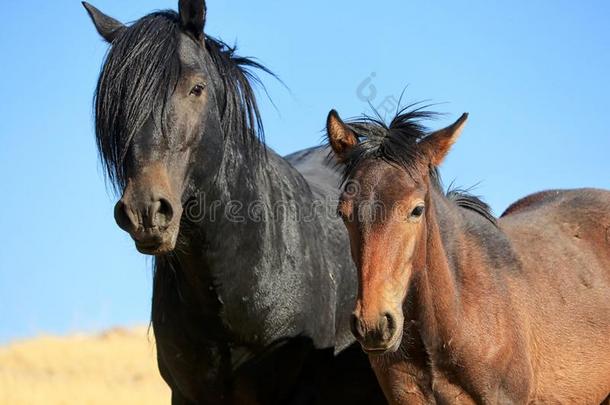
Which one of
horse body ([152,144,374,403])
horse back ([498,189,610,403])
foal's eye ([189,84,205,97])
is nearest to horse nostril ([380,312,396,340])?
horse body ([152,144,374,403])

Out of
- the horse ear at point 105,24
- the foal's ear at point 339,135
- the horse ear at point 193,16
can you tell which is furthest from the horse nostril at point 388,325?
the horse ear at point 105,24

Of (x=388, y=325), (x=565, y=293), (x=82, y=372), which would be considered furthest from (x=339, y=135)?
(x=82, y=372)

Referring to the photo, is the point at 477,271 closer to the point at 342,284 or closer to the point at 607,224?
the point at 342,284

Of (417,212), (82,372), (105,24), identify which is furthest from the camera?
(82,372)

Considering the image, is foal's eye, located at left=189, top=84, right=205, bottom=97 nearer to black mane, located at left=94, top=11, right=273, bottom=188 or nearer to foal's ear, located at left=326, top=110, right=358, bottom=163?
black mane, located at left=94, top=11, right=273, bottom=188

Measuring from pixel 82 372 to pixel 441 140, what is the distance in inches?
340

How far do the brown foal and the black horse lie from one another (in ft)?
1.59

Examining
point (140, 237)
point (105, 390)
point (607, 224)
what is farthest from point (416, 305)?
point (105, 390)

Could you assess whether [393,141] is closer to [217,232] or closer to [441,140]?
[441,140]

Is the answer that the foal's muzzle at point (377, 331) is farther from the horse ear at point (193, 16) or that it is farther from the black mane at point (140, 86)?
the horse ear at point (193, 16)

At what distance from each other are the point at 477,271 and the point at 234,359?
1379 millimetres

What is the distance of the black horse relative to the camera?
4328mm

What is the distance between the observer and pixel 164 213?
13.4ft

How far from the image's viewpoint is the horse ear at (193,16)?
15.1 feet
